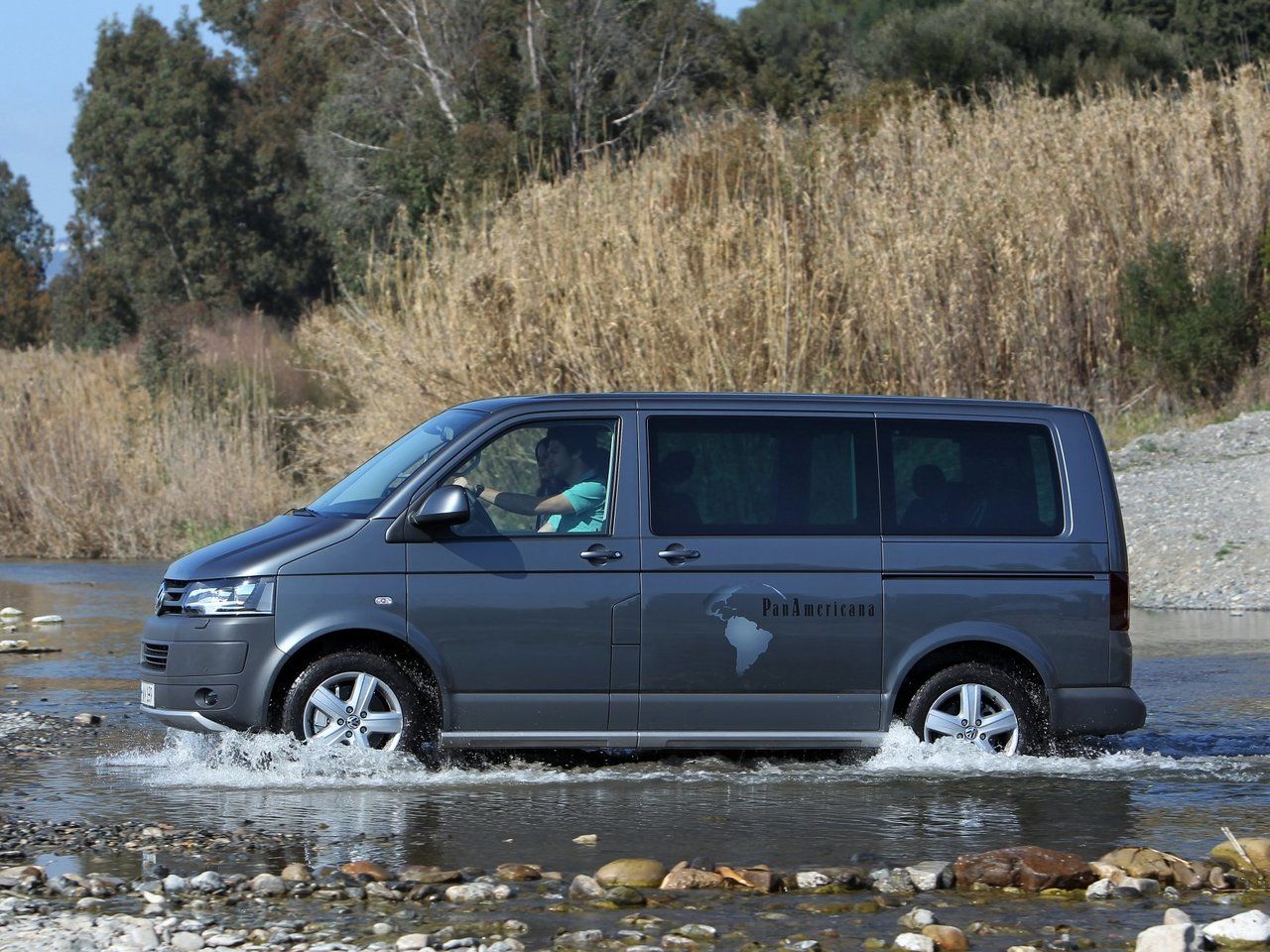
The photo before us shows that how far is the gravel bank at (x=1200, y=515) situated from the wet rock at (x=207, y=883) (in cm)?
1241

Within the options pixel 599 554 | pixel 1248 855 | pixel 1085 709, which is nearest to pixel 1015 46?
pixel 1085 709

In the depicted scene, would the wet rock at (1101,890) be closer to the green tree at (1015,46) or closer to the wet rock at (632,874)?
the wet rock at (632,874)

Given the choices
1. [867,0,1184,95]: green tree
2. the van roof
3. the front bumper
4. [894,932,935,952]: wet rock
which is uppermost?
[867,0,1184,95]: green tree

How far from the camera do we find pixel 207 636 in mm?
8664

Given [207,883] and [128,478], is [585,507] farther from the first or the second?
[128,478]

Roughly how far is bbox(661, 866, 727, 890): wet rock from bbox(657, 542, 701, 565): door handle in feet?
7.68

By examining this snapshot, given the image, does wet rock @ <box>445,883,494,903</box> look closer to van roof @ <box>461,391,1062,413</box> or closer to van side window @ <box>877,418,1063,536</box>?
van roof @ <box>461,391,1062,413</box>

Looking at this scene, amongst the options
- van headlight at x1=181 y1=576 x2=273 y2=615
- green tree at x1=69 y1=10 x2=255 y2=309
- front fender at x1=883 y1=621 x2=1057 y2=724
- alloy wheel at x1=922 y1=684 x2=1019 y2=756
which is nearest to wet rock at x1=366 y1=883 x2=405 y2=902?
van headlight at x1=181 y1=576 x2=273 y2=615

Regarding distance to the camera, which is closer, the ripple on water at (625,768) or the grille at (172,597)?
the ripple on water at (625,768)

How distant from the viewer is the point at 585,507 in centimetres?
896

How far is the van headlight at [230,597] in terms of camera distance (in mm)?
8641

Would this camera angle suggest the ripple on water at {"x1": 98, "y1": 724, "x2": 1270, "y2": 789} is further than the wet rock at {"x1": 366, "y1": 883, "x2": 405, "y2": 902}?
Yes

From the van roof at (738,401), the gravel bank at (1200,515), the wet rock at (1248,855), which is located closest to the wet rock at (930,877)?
the wet rock at (1248,855)

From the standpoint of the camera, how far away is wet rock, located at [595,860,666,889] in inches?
263
